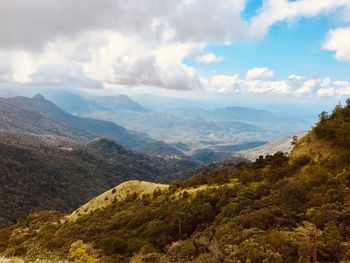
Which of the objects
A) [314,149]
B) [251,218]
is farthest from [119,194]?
[251,218]

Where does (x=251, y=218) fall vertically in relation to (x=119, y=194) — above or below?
above

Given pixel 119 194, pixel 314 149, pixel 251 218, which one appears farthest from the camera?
pixel 119 194

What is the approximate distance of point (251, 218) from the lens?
48.2 m

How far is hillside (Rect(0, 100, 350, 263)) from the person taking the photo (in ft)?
116

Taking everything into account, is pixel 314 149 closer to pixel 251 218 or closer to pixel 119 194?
pixel 251 218

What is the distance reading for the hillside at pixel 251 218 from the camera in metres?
35.4

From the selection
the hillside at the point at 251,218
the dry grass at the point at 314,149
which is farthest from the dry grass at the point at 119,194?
the dry grass at the point at 314,149

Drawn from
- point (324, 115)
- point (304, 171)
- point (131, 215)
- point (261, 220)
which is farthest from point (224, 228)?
point (324, 115)

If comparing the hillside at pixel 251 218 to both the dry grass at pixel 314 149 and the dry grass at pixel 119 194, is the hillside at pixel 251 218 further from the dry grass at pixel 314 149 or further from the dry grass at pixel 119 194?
the dry grass at pixel 119 194

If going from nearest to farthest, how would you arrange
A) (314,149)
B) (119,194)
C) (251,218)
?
1. (251,218)
2. (314,149)
3. (119,194)

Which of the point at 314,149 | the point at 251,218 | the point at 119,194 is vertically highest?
the point at 314,149

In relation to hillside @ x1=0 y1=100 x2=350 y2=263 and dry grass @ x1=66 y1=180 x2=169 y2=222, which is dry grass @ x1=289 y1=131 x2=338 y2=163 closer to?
hillside @ x1=0 y1=100 x2=350 y2=263

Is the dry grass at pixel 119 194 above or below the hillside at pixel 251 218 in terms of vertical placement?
below

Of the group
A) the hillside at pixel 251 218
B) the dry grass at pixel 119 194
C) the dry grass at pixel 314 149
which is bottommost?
the dry grass at pixel 119 194
